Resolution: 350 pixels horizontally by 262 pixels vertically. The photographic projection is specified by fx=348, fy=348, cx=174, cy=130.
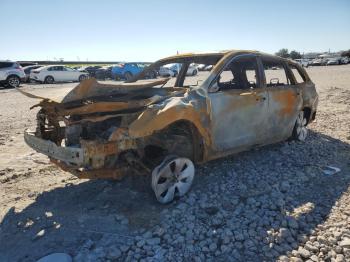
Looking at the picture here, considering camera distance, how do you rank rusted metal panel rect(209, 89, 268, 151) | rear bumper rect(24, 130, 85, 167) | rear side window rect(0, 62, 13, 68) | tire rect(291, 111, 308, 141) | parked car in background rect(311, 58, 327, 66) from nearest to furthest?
1. rear bumper rect(24, 130, 85, 167)
2. rusted metal panel rect(209, 89, 268, 151)
3. tire rect(291, 111, 308, 141)
4. rear side window rect(0, 62, 13, 68)
5. parked car in background rect(311, 58, 327, 66)

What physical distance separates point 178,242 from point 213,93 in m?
2.09

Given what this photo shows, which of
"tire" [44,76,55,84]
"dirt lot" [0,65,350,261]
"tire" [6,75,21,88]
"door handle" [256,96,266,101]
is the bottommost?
"dirt lot" [0,65,350,261]

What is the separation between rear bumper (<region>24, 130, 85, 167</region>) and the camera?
379 cm

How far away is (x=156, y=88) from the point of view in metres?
5.20

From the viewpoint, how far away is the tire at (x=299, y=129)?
664 centimetres

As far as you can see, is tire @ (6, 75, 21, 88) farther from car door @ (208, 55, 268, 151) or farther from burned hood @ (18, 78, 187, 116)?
car door @ (208, 55, 268, 151)

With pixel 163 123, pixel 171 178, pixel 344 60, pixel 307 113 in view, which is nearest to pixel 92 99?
pixel 163 123

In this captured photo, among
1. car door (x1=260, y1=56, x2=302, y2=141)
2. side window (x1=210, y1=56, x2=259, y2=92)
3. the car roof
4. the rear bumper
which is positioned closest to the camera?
the rear bumper

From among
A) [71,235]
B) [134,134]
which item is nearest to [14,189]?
[71,235]

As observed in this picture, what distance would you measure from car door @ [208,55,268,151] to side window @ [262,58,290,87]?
33 centimetres

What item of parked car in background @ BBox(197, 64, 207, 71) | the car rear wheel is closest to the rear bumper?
the car rear wheel

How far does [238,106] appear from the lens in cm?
500

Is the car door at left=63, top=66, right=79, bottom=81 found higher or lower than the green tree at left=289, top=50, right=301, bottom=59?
lower

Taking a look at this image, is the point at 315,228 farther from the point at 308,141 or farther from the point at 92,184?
the point at 308,141
